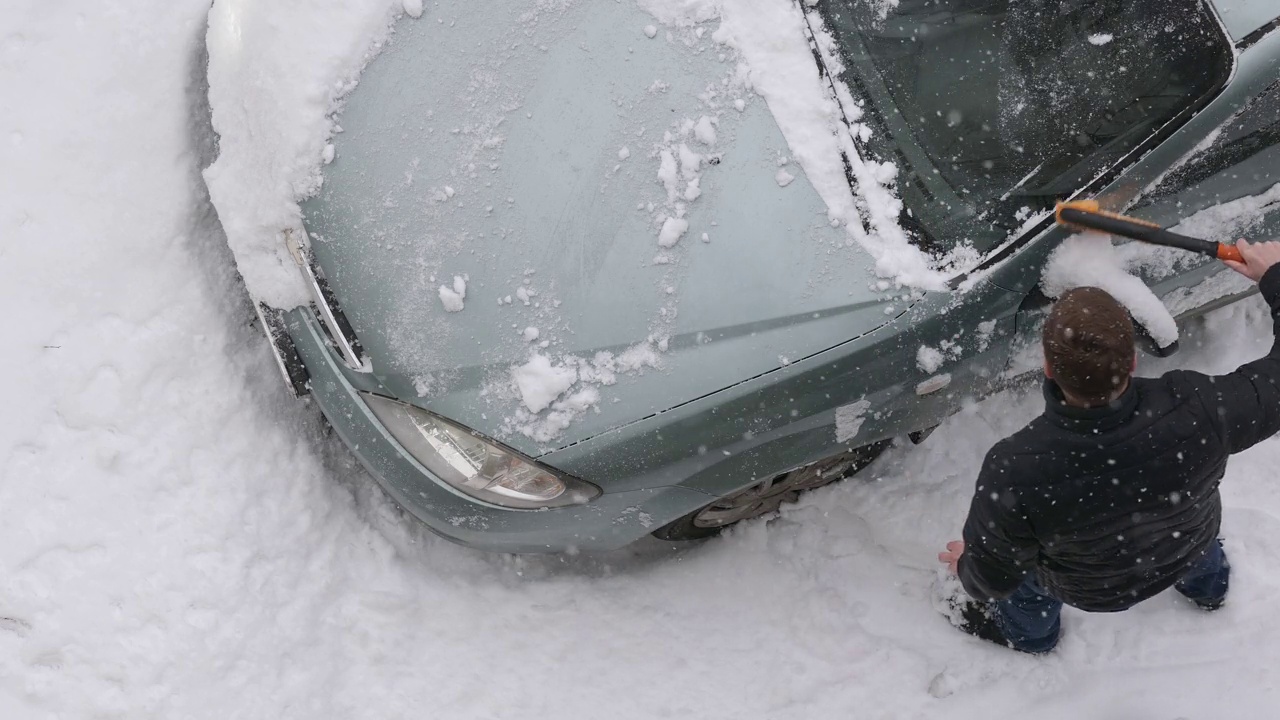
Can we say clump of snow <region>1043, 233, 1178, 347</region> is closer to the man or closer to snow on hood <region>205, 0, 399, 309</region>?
the man

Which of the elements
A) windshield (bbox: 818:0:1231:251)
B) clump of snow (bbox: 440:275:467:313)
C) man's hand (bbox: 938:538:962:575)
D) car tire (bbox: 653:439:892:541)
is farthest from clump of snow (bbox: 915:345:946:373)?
clump of snow (bbox: 440:275:467:313)

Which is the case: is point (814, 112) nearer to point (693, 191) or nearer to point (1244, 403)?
point (693, 191)

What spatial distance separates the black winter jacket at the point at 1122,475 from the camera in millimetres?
2262

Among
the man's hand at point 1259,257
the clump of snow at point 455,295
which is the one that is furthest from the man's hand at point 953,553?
the clump of snow at point 455,295

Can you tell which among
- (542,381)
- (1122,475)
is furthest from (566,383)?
(1122,475)

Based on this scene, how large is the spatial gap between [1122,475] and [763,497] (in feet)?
3.94

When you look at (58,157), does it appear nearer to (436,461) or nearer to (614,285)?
(436,461)

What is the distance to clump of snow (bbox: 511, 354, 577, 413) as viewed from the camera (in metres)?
2.65

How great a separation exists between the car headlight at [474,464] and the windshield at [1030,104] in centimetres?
127

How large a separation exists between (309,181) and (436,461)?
3.03ft

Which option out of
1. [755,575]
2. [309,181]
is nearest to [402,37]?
[309,181]

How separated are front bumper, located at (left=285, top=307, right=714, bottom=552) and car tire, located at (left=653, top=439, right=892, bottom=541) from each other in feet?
0.81

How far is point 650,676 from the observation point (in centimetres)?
328

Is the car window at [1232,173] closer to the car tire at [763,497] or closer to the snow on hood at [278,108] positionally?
the car tire at [763,497]
